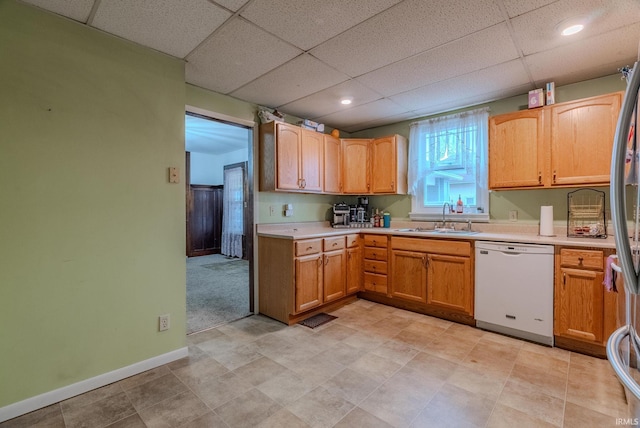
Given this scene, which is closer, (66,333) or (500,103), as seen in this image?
(66,333)

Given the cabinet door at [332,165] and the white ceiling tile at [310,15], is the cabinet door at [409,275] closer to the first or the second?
the cabinet door at [332,165]

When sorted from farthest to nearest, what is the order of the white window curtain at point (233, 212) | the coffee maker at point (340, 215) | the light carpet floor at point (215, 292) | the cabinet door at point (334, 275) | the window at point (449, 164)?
the white window curtain at point (233, 212), the coffee maker at point (340, 215), the window at point (449, 164), the cabinet door at point (334, 275), the light carpet floor at point (215, 292)

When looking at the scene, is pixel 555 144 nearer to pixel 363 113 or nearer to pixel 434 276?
pixel 434 276

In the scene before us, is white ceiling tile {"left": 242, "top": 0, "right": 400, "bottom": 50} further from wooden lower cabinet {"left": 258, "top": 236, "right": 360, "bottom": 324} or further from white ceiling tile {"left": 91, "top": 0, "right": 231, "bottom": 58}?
wooden lower cabinet {"left": 258, "top": 236, "right": 360, "bottom": 324}

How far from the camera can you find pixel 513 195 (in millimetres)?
3273

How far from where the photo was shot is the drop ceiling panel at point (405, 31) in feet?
5.97

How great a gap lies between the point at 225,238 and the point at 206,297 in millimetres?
3228

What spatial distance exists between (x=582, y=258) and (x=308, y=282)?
7.82ft

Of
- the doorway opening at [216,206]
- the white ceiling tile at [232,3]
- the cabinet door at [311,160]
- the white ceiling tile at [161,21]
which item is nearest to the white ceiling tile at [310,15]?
the white ceiling tile at [232,3]

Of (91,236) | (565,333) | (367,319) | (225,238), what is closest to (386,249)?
(367,319)

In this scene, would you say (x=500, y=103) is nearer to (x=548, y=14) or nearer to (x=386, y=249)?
(x=548, y=14)

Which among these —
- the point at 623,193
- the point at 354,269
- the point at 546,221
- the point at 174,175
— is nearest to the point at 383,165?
the point at 354,269

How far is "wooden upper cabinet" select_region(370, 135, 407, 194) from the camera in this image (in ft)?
13.0

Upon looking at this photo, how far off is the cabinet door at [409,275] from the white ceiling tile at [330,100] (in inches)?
70.1
